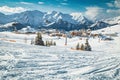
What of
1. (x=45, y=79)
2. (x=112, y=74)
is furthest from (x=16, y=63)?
(x=112, y=74)

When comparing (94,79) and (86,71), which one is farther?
(86,71)

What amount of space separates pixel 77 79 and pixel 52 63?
5248 millimetres

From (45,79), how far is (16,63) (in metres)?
4.52

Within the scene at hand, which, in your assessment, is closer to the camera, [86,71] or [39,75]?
[39,75]

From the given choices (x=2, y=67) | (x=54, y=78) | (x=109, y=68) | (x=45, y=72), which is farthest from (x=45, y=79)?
(x=109, y=68)

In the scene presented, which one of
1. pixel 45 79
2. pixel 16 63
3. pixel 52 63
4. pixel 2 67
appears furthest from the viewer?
pixel 52 63

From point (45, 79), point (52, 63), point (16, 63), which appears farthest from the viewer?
point (52, 63)

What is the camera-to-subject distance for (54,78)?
1608 centimetres

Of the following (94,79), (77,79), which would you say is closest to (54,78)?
(77,79)

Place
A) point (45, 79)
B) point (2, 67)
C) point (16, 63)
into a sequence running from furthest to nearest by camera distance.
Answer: point (16, 63) → point (2, 67) → point (45, 79)

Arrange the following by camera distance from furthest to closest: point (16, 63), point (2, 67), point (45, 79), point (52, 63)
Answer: point (52, 63) < point (16, 63) < point (2, 67) < point (45, 79)

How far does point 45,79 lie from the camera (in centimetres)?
1560

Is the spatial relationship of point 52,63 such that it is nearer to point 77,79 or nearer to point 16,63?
point 16,63

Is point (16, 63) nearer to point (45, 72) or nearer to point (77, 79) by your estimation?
point (45, 72)
